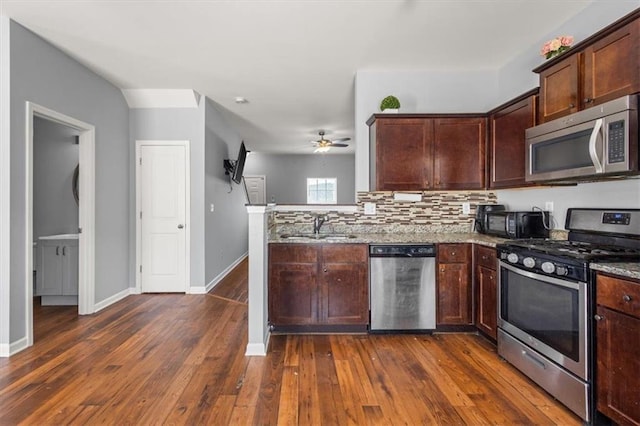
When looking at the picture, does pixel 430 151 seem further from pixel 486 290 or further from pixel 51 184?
pixel 51 184

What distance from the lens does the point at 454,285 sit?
3.11 meters

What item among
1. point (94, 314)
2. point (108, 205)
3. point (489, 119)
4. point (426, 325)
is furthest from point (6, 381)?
point (489, 119)

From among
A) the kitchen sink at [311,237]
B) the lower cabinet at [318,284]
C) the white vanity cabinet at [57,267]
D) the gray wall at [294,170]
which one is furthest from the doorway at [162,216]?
the gray wall at [294,170]

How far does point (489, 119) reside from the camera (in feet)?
11.0

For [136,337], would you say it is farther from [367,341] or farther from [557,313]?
[557,313]

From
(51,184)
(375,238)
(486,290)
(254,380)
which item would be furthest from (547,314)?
(51,184)

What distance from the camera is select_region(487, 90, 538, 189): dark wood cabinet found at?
2.81 meters

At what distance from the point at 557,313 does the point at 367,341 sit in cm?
152

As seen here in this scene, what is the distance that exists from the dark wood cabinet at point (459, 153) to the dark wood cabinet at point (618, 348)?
1.76 metres

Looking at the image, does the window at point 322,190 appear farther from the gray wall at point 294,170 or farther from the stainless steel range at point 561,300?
the stainless steel range at point 561,300

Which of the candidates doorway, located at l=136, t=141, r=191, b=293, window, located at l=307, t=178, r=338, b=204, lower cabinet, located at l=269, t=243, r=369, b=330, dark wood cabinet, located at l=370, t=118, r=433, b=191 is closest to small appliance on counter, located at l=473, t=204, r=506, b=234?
dark wood cabinet, located at l=370, t=118, r=433, b=191

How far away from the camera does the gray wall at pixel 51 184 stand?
4.45m

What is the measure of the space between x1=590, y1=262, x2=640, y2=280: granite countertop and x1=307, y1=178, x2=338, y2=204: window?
317 inches

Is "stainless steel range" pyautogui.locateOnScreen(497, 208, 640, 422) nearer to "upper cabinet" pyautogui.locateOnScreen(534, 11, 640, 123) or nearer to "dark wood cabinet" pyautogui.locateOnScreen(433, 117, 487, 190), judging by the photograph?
"upper cabinet" pyautogui.locateOnScreen(534, 11, 640, 123)
